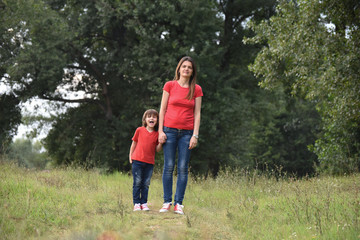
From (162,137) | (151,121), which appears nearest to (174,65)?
(151,121)

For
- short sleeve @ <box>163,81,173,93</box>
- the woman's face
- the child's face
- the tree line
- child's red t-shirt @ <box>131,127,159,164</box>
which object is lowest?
child's red t-shirt @ <box>131,127,159,164</box>

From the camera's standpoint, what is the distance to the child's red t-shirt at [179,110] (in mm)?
5348

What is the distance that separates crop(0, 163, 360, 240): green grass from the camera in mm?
4188

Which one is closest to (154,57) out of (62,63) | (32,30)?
(62,63)

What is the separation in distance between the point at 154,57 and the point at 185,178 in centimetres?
1072

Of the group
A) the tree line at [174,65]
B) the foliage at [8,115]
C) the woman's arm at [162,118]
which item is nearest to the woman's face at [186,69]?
the woman's arm at [162,118]

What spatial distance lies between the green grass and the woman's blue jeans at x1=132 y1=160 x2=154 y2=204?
256 mm

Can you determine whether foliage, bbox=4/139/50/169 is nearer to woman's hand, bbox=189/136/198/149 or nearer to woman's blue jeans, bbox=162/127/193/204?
woman's blue jeans, bbox=162/127/193/204

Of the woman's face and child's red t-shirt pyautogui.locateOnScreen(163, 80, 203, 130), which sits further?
the woman's face

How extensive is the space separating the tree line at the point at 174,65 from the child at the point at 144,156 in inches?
194

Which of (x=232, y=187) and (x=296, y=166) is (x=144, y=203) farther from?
(x=296, y=166)

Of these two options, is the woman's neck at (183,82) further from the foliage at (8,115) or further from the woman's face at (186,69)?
the foliage at (8,115)

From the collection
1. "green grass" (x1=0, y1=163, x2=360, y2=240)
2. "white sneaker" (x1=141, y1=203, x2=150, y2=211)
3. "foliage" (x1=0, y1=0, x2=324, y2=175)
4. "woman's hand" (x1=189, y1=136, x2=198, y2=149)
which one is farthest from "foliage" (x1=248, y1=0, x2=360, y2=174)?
"white sneaker" (x1=141, y1=203, x2=150, y2=211)

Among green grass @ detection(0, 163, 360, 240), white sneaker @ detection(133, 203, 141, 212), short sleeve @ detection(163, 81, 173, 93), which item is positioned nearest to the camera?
green grass @ detection(0, 163, 360, 240)
